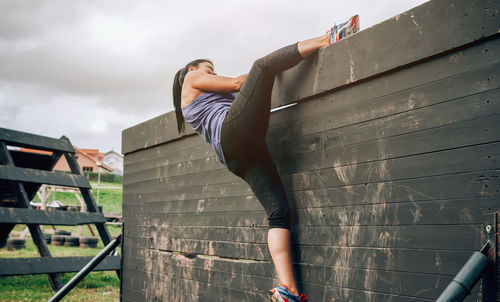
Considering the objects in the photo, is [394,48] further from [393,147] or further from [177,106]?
[177,106]

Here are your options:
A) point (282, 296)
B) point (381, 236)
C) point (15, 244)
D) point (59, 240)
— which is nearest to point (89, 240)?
point (59, 240)

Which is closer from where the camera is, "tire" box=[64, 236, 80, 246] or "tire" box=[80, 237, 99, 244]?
"tire" box=[80, 237, 99, 244]

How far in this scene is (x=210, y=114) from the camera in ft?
10.0

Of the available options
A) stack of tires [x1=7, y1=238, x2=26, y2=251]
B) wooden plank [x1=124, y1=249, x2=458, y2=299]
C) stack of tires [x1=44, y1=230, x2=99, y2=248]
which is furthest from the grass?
wooden plank [x1=124, y1=249, x2=458, y2=299]

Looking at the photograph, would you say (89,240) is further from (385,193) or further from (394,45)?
(394,45)

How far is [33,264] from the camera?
550 cm

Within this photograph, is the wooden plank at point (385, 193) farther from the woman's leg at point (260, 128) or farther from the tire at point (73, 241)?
the tire at point (73, 241)

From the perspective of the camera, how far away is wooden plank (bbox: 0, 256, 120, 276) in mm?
5242

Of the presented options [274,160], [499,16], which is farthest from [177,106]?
[499,16]

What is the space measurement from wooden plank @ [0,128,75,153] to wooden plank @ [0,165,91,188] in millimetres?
417

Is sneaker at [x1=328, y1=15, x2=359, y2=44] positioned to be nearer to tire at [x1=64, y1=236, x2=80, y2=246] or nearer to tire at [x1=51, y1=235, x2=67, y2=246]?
tire at [x1=64, y1=236, x2=80, y2=246]

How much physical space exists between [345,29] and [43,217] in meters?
4.75

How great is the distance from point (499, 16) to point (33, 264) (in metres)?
5.44

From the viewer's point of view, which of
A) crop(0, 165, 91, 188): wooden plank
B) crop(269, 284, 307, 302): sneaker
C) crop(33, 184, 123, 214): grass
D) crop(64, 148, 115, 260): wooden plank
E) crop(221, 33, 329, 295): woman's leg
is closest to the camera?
crop(269, 284, 307, 302): sneaker
